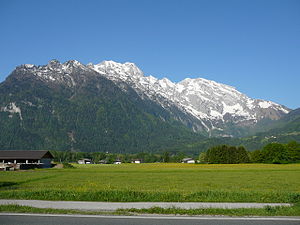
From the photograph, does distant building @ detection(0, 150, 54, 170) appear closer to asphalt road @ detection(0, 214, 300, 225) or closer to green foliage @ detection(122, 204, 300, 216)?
asphalt road @ detection(0, 214, 300, 225)

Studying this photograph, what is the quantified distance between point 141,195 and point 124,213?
6041mm

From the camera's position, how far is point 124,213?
52.1ft

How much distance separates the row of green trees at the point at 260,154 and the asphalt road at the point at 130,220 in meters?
135

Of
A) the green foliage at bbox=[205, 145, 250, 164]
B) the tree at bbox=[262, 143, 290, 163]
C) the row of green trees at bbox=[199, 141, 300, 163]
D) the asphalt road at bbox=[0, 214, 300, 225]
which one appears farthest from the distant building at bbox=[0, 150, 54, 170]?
the asphalt road at bbox=[0, 214, 300, 225]

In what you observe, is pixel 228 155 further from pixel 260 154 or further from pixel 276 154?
pixel 276 154

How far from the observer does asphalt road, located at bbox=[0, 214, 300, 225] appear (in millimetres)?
13752

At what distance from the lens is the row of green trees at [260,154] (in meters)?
139

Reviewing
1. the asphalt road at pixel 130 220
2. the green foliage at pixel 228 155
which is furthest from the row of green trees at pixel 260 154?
the asphalt road at pixel 130 220

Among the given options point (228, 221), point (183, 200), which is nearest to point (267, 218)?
point (228, 221)

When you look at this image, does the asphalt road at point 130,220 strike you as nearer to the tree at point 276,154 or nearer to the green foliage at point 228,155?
the tree at point 276,154

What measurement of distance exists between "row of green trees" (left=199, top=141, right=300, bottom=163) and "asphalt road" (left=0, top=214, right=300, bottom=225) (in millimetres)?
135278

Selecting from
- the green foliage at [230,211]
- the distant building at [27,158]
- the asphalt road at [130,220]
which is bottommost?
the asphalt road at [130,220]

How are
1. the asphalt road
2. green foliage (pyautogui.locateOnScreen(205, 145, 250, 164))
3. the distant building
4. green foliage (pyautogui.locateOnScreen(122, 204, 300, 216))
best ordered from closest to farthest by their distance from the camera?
the asphalt road, green foliage (pyautogui.locateOnScreen(122, 204, 300, 216)), the distant building, green foliage (pyautogui.locateOnScreen(205, 145, 250, 164))

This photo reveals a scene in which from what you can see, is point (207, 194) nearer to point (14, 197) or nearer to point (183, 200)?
point (183, 200)
